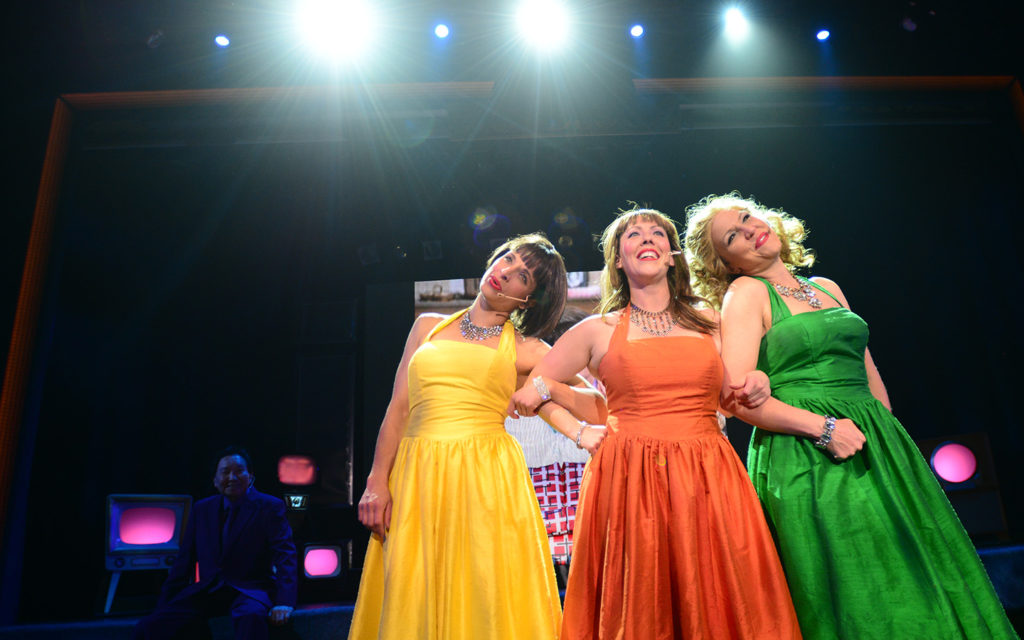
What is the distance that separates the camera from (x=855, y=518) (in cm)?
151

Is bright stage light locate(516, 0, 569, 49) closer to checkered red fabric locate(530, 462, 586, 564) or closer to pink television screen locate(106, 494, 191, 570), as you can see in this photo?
checkered red fabric locate(530, 462, 586, 564)

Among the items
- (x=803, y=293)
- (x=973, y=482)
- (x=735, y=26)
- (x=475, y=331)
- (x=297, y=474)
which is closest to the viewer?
(x=803, y=293)

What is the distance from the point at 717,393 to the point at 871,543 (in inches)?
20.8

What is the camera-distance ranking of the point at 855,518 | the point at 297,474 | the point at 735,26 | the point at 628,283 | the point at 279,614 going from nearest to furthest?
1. the point at 855,518
2. the point at 628,283
3. the point at 279,614
4. the point at 735,26
5. the point at 297,474

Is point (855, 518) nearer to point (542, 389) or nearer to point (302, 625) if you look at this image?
point (542, 389)

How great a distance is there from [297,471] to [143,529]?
3.60ft

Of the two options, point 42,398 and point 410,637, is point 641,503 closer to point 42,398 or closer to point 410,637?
point 410,637

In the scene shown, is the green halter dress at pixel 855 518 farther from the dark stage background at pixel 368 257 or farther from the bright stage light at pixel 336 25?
the bright stage light at pixel 336 25

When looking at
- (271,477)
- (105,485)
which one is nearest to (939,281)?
(271,477)

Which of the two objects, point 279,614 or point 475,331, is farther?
point 279,614

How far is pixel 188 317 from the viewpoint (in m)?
5.08

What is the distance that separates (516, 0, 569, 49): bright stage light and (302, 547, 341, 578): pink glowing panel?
398 centimetres


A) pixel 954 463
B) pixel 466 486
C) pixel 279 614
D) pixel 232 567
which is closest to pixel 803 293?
pixel 466 486

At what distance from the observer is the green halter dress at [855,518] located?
55.4 inches
